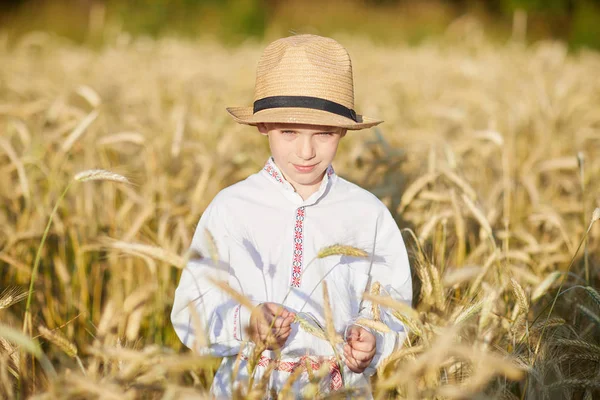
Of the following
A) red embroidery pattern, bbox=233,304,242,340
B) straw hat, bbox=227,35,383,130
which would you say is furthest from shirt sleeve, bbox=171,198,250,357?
straw hat, bbox=227,35,383,130

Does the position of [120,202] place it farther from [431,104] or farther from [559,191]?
[431,104]

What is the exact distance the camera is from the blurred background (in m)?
13.9

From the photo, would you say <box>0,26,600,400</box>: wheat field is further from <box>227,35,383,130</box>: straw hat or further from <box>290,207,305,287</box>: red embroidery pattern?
<box>227,35,383,130</box>: straw hat

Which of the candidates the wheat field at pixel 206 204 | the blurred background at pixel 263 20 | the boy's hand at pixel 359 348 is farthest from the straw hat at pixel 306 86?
the blurred background at pixel 263 20

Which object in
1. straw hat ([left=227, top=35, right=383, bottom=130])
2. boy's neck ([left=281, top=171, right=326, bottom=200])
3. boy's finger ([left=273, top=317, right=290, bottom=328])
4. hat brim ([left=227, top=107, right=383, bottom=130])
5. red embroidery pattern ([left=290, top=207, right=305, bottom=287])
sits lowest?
boy's finger ([left=273, top=317, right=290, bottom=328])

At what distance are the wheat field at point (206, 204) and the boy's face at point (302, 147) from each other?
0.40 meters

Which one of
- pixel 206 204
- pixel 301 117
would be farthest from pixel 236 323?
pixel 206 204

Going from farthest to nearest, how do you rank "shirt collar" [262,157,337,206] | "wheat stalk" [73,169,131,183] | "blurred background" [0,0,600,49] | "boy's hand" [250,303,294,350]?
"blurred background" [0,0,600,49], "shirt collar" [262,157,337,206], "wheat stalk" [73,169,131,183], "boy's hand" [250,303,294,350]

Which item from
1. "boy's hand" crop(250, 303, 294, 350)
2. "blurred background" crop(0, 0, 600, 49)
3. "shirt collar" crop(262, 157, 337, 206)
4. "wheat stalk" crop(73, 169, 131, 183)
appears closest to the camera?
"boy's hand" crop(250, 303, 294, 350)

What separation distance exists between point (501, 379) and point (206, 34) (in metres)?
14.1

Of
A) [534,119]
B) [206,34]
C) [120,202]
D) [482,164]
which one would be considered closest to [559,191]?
[482,164]

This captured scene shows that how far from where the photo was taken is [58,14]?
1577 centimetres

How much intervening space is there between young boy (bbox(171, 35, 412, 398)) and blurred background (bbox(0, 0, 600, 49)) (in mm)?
11163

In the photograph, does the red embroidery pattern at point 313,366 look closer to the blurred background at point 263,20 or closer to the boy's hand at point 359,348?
the boy's hand at point 359,348
